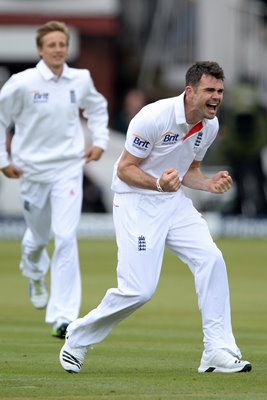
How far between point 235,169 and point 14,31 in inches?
301

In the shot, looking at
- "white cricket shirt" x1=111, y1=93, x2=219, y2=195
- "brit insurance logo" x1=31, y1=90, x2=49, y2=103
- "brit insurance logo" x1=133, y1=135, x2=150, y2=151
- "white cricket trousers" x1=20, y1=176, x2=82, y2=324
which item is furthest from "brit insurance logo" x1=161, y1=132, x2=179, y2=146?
"brit insurance logo" x1=31, y1=90, x2=49, y2=103

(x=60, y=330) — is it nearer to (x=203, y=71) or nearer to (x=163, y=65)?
(x=203, y=71)

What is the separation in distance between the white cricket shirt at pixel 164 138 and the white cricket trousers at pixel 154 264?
0.15 meters

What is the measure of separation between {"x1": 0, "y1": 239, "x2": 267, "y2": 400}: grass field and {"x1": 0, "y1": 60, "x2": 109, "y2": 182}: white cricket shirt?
1.27 m

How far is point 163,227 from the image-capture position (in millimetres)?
8398

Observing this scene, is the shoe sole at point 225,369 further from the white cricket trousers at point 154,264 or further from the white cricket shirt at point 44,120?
the white cricket shirt at point 44,120

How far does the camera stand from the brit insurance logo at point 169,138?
27.3ft

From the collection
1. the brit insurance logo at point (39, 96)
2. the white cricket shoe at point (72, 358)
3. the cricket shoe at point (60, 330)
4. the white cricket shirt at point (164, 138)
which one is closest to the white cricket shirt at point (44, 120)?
the brit insurance logo at point (39, 96)

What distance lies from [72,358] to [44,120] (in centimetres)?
318

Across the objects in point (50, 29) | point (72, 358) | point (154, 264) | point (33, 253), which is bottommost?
point (33, 253)

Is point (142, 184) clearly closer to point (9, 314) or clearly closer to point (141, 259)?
point (141, 259)

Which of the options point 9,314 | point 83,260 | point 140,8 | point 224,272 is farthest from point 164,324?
point 140,8

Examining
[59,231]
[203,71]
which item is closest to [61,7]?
[59,231]

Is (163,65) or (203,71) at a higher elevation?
(203,71)
